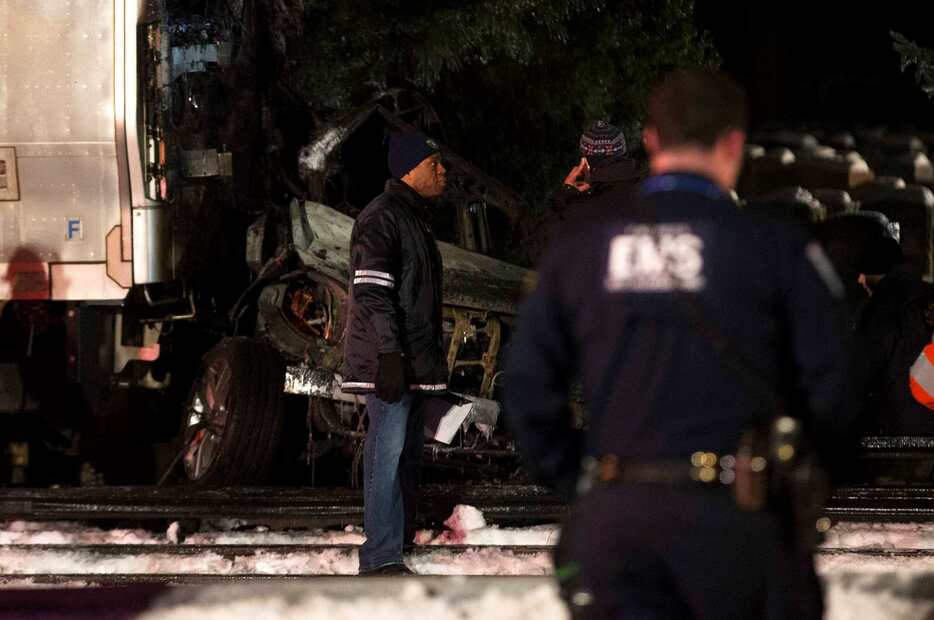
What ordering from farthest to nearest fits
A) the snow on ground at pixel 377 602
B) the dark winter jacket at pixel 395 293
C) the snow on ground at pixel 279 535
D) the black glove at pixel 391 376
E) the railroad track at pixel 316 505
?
the railroad track at pixel 316 505 < the snow on ground at pixel 279 535 < the dark winter jacket at pixel 395 293 < the black glove at pixel 391 376 < the snow on ground at pixel 377 602

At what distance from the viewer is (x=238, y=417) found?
900 centimetres

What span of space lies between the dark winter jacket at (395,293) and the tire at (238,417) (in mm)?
2772

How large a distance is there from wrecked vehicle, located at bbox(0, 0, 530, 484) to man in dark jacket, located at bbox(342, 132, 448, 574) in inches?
59.9

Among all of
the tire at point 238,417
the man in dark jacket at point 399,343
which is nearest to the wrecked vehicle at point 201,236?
the tire at point 238,417

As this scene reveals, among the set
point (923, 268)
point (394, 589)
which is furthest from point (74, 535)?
point (923, 268)

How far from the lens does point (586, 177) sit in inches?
308

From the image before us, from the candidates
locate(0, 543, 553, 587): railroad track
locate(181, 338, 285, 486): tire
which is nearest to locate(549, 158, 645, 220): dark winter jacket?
locate(0, 543, 553, 587): railroad track

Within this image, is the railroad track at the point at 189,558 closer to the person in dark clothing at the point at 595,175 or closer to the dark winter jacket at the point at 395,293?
the dark winter jacket at the point at 395,293

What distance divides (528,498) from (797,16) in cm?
1860

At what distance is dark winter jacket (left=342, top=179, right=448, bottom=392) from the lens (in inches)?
245

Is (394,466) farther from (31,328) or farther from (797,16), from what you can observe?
(797,16)

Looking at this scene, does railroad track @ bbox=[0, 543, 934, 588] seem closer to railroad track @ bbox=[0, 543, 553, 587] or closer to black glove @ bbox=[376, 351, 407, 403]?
railroad track @ bbox=[0, 543, 553, 587]

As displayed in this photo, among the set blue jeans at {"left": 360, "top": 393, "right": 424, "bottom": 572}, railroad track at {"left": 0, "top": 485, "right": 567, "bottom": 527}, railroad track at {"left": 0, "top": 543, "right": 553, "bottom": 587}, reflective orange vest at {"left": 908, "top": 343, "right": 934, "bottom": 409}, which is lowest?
railroad track at {"left": 0, "top": 485, "right": 567, "bottom": 527}

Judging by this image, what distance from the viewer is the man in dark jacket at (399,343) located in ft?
20.5
